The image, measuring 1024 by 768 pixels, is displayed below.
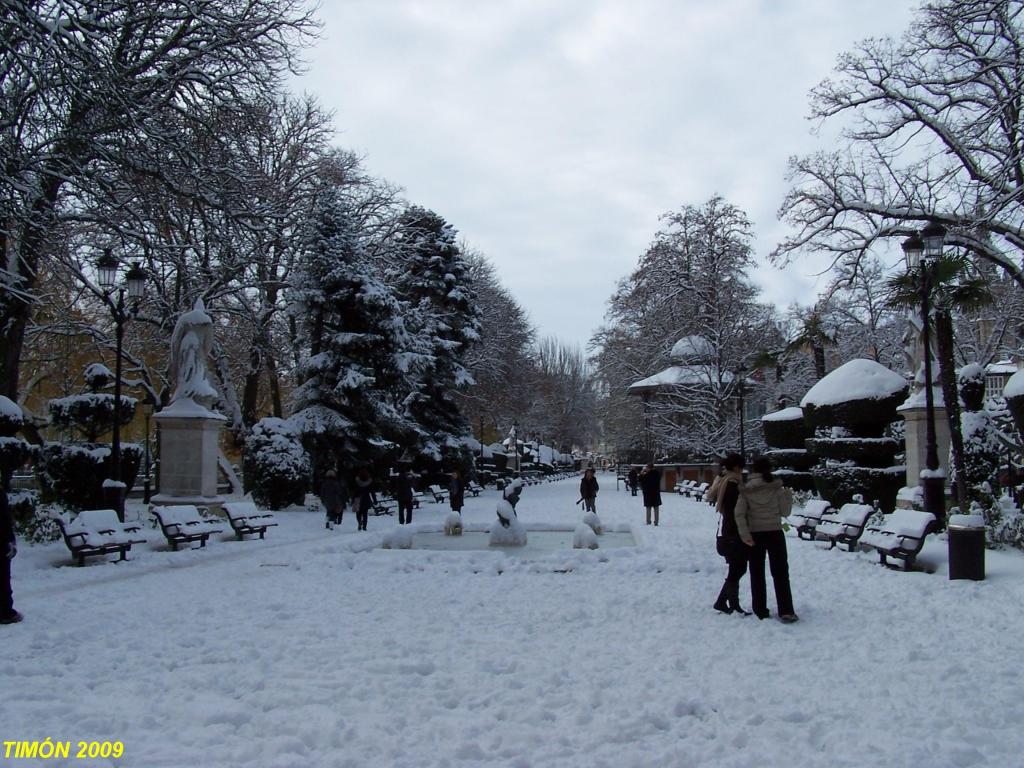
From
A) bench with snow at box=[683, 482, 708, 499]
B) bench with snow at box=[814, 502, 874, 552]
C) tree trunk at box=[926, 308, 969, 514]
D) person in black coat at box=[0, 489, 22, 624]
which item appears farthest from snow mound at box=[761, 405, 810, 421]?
person in black coat at box=[0, 489, 22, 624]

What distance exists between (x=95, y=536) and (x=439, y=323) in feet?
87.0

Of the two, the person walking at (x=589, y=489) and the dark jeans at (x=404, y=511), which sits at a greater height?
the person walking at (x=589, y=489)

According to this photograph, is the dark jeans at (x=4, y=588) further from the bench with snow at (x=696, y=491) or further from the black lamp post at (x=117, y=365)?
the bench with snow at (x=696, y=491)

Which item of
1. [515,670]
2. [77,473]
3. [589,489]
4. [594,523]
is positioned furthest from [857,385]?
[77,473]

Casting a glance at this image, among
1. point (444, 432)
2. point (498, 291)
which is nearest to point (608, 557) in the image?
point (444, 432)

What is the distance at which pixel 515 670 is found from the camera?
6.65 meters

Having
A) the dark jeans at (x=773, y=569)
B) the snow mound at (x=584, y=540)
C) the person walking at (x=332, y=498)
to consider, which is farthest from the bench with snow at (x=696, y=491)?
the dark jeans at (x=773, y=569)

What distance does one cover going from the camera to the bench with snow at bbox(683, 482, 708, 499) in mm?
32469

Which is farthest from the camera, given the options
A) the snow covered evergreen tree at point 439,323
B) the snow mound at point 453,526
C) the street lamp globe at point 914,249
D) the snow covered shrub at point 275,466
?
the snow covered evergreen tree at point 439,323

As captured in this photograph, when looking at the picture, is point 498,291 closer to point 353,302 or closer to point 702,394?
point 702,394

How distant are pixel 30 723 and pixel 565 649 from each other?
4.08m

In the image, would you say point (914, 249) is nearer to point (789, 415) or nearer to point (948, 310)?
point (948, 310)

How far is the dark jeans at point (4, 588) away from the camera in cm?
846

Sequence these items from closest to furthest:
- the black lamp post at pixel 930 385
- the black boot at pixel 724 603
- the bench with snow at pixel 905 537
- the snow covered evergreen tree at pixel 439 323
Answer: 1. the black boot at pixel 724 603
2. the bench with snow at pixel 905 537
3. the black lamp post at pixel 930 385
4. the snow covered evergreen tree at pixel 439 323
